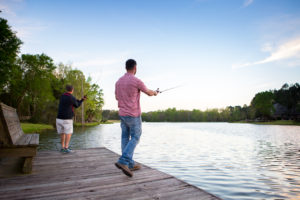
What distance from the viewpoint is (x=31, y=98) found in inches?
1642

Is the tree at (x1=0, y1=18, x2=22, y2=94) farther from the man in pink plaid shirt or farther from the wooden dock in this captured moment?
the man in pink plaid shirt

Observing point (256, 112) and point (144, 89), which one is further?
point (256, 112)

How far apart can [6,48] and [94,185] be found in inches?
1127

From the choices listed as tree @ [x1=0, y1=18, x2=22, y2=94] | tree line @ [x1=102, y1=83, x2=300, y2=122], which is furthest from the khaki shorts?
tree line @ [x1=102, y1=83, x2=300, y2=122]

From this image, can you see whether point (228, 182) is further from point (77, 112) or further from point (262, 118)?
point (262, 118)

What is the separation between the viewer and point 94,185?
306 centimetres

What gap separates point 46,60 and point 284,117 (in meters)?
86.0

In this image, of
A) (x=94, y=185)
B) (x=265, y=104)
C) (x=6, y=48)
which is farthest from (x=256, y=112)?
(x=94, y=185)

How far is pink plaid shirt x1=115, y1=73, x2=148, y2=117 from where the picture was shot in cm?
358

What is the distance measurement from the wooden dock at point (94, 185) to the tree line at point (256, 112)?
7817cm

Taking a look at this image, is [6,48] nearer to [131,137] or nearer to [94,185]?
[131,137]

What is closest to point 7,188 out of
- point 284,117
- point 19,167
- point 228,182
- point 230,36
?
point 19,167

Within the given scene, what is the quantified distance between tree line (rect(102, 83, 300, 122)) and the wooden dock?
7817 cm

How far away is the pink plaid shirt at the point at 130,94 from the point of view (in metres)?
3.58
